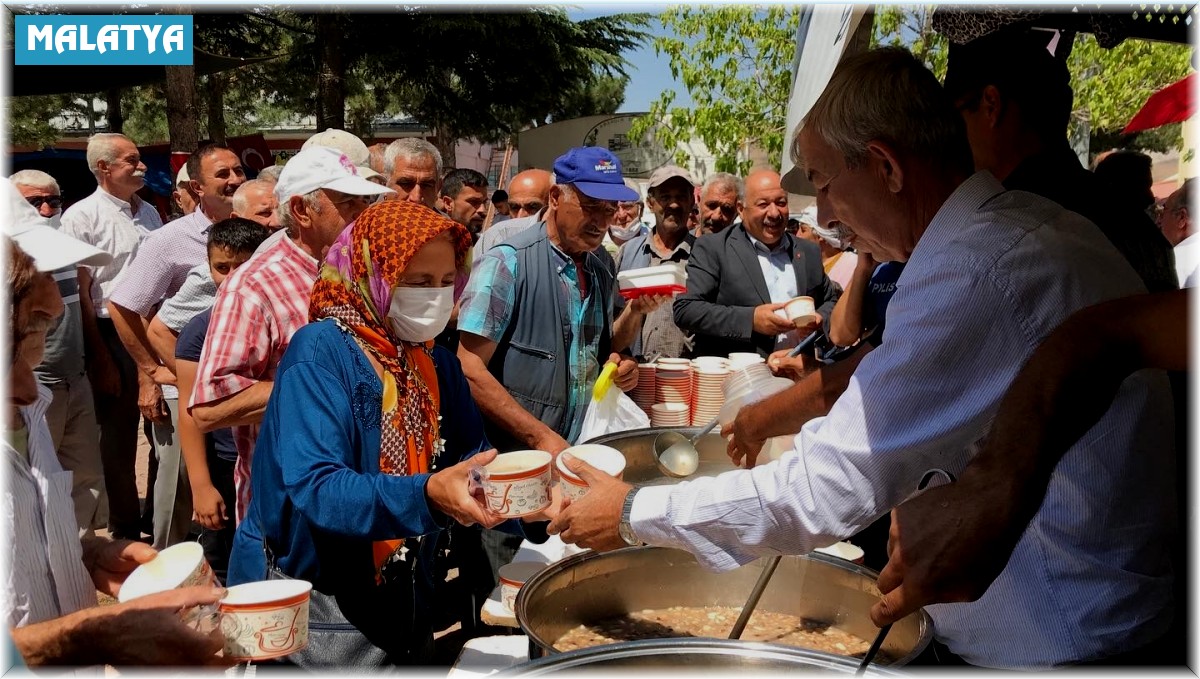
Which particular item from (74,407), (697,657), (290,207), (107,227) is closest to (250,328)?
(290,207)

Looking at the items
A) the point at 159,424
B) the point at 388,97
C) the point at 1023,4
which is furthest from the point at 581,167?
the point at 388,97

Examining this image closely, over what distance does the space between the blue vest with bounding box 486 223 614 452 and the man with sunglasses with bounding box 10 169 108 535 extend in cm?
260

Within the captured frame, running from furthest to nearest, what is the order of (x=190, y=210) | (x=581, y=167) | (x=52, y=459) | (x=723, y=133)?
(x=723, y=133), (x=190, y=210), (x=581, y=167), (x=52, y=459)

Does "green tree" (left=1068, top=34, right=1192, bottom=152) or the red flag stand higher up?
"green tree" (left=1068, top=34, right=1192, bottom=152)

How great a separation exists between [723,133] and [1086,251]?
1266cm

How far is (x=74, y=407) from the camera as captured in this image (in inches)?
182

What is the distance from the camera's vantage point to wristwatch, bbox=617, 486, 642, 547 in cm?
164

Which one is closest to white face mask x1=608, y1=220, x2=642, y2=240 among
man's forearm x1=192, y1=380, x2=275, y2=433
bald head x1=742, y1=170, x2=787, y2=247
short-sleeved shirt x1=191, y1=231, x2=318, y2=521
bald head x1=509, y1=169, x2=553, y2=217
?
bald head x1=509, y1=169, x2=553, y2=217

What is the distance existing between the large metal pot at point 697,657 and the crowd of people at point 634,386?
16 centimetres

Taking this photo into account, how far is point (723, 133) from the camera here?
1359 cm

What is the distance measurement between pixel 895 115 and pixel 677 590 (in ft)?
3.87

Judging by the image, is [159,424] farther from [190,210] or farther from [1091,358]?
[1091,358]

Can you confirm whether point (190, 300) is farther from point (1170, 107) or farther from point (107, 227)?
point (1170, 107)

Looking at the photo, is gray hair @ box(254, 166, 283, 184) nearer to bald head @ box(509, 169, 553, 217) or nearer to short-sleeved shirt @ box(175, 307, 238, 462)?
short-sleeved shirt @ box(175, 307, 238, 462)
